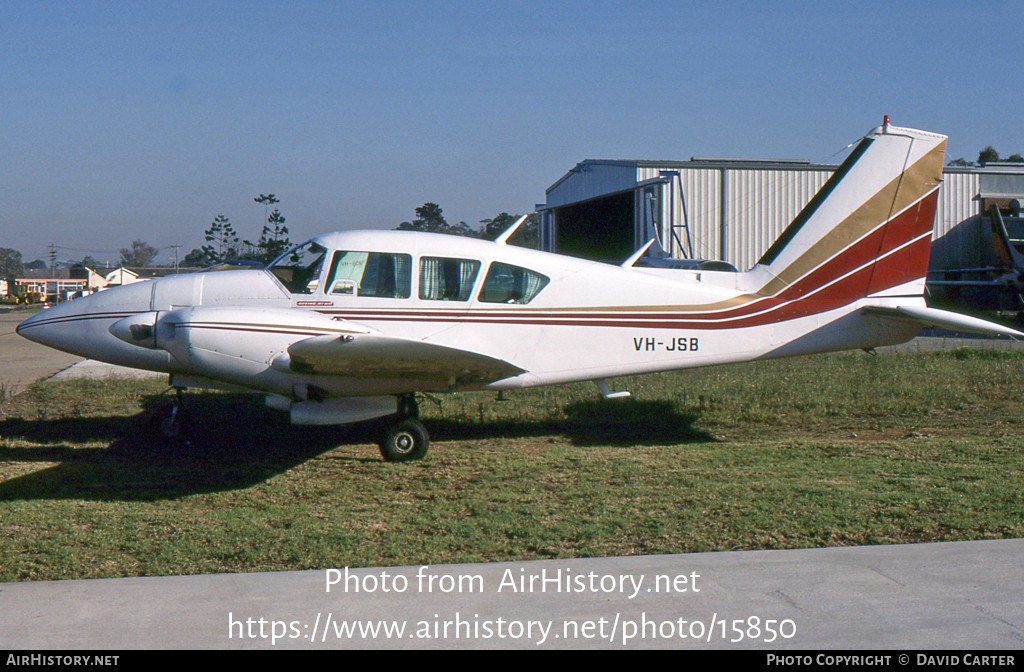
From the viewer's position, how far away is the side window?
862cm

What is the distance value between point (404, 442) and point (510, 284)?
1964 mm

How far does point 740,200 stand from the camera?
26344 millimetres

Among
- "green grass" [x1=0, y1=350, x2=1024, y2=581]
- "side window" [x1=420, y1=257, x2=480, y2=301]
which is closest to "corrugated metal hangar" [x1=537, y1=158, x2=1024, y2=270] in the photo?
"green grass" [x1=0, y1=350, x2=1024, y2=581]

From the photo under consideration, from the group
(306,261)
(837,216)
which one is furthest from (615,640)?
(837,216)

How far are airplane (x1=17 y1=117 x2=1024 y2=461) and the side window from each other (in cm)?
1

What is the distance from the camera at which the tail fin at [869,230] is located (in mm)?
9445

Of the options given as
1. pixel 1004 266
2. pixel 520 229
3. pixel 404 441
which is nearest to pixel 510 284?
pixel 404 441

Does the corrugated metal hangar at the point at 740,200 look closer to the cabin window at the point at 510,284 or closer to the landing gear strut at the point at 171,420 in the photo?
the cabin window at the point at 510,284

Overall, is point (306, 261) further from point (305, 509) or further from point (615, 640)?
point (615, 640)

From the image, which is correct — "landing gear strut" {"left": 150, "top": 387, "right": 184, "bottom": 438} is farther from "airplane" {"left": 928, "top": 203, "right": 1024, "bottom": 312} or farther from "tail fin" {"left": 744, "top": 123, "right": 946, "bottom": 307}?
"airplane" {"left": 928, "top": 203, "right": 1024, "bottom": 312}

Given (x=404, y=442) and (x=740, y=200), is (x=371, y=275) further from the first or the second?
(x=740, y=200)

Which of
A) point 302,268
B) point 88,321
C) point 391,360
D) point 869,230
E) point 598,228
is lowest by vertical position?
point 391,360

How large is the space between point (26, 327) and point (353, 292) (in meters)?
3.44

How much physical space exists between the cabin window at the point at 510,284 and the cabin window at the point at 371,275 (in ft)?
2.64
